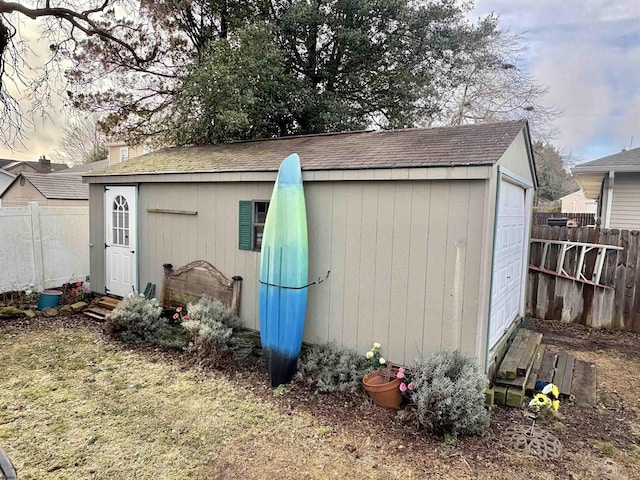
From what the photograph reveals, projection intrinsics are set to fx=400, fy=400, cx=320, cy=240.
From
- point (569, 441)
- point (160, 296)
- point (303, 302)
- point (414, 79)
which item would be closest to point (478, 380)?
point (569, 441)

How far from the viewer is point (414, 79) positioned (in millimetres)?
11461

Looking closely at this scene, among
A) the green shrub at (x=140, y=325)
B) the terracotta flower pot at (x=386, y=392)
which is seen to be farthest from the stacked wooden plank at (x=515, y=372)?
the green shrub at (x=140, y=325)

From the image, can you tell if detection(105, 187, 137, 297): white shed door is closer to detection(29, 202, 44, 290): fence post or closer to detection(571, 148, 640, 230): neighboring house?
detection(29, 202, 44, 290): fence post

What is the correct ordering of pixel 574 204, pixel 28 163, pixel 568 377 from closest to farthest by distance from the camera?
pixel 568 377 < pixel 574 204 < pixel 28 163

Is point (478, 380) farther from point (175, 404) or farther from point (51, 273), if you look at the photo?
point (51, 273)

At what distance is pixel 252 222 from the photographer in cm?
520

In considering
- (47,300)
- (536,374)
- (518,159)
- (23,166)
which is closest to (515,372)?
(536,374)

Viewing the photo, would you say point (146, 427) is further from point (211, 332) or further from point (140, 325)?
point (140, 325)

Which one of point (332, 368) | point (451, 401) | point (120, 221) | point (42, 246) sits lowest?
point (332, 368)

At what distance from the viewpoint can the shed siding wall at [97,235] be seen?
7186 millimetres

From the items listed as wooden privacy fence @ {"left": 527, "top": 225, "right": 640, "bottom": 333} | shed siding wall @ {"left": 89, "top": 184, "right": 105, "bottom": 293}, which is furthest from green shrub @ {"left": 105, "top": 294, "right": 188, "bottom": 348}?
wooden privacy fence @ {"left": 527, "top": 225, "right": 640, "bottom": 333}

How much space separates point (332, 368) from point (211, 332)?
4.97ft

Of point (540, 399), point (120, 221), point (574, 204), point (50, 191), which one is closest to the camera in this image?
point (540, 399)

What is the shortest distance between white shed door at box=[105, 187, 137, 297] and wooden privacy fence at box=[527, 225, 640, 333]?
6.80 m
